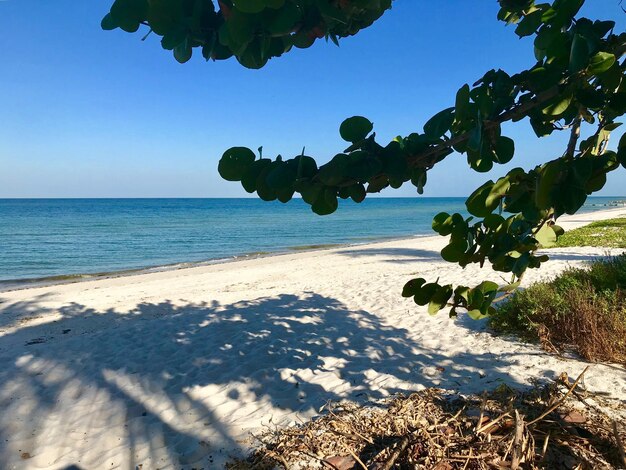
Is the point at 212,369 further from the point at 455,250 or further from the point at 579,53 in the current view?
the point at 579,53

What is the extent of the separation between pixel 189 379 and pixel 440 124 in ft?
15.3

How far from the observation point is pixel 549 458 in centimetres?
233

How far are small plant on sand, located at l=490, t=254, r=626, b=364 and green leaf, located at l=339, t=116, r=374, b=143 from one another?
15.5 feet

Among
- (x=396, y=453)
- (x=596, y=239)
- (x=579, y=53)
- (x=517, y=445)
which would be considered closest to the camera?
(x=579, y=53)

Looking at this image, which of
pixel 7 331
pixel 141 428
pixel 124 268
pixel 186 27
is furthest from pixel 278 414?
pixel 124 268

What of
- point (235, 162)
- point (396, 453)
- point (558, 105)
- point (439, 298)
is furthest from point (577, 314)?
point (235, 162)

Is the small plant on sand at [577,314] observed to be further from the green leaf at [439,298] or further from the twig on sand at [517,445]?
the green leaf at [439,298]

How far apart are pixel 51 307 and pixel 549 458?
11.4 m

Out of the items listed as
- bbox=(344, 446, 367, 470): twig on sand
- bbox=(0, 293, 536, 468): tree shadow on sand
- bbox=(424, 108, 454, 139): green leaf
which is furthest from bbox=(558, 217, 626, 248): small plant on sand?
bbox=(424, 108, 454, 139): green leaf

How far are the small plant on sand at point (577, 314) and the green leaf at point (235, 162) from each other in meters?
4.97

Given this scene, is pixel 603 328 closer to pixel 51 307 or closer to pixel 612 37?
pixel 612 37

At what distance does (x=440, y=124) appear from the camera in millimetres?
1331

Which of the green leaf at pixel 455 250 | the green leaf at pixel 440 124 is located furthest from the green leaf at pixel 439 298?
the green leaf at pixel 440 124

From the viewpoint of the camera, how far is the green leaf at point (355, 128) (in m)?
1.24
